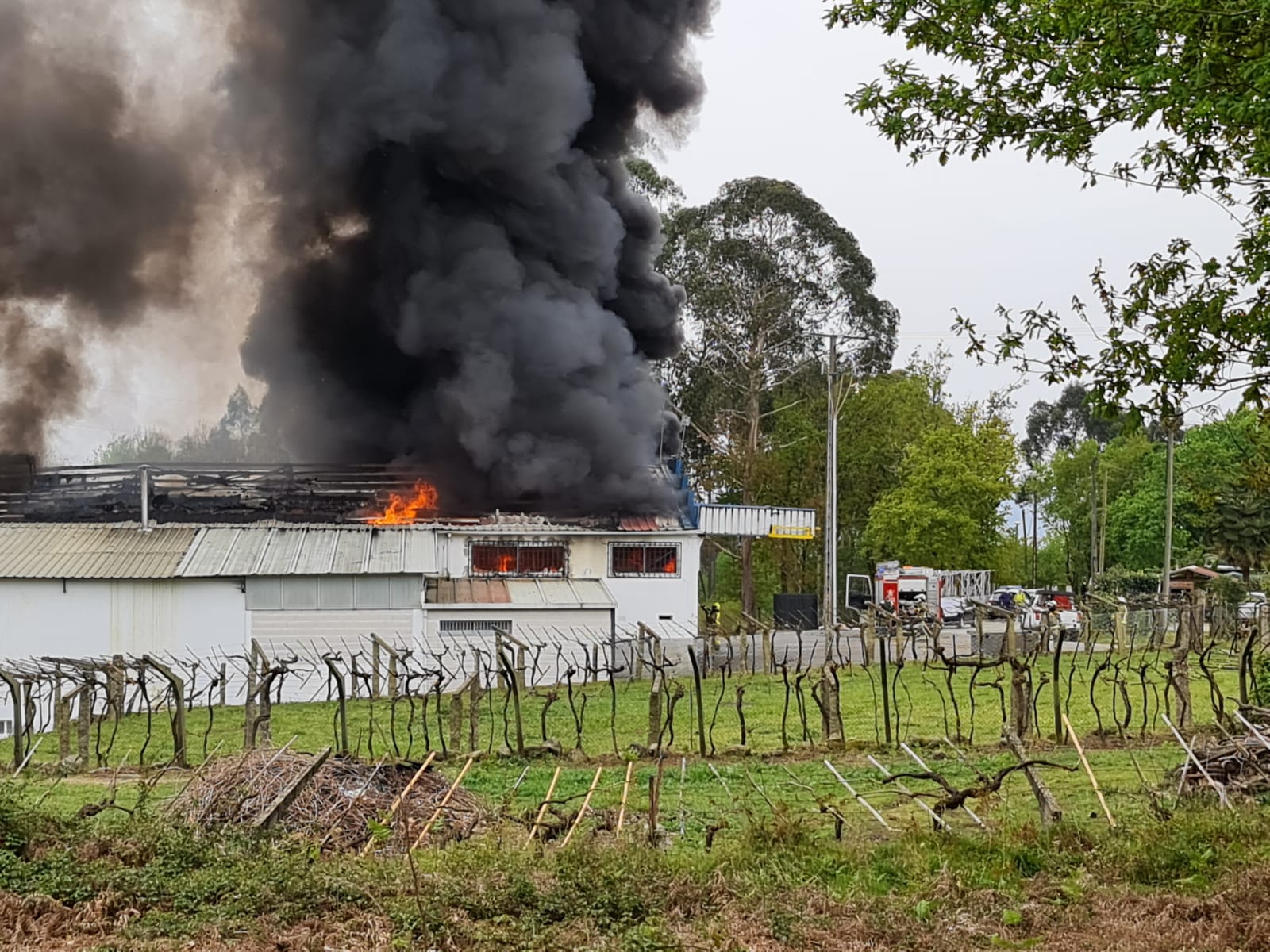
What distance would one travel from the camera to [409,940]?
7.54m

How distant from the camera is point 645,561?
101ft

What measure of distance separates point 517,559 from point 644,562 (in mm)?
3222

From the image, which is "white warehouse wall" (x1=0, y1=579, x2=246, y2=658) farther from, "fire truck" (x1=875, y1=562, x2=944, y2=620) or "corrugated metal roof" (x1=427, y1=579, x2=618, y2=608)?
"fire truck" (x1=875, y1=562, x2=944, y2=620)

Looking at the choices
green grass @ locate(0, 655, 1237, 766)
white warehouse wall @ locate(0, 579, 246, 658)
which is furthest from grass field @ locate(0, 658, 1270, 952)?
white warehouse wall @ locate(0, 579, 246, 658)

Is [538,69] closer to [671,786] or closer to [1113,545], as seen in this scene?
[671,786]

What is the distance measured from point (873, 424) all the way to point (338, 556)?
29.5 m

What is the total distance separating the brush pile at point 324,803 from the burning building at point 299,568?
14180 mm

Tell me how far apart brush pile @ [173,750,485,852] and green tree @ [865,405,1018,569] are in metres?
35.5

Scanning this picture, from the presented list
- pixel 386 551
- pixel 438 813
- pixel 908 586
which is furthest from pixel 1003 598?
pixel 438 813

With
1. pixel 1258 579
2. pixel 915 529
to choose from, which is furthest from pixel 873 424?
pixel 1258 579

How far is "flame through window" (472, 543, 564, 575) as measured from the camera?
2925cm

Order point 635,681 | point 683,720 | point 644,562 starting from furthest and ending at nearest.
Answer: point 644,562 → point 635,681 → point 683,720

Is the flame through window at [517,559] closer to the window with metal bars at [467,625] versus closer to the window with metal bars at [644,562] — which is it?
the window with metal bars at [644,562]

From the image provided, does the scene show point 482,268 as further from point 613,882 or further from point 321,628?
point 613,882
